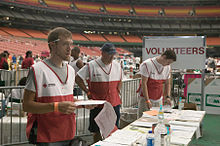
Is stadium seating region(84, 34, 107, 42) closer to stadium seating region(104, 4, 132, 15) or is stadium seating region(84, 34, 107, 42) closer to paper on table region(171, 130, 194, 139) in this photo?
stadium seating region(104, 4, 132, 15)

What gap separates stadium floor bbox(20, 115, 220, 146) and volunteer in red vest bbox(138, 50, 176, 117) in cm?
114

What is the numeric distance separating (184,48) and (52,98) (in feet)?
13.8

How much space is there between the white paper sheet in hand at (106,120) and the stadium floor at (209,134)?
7.23ft

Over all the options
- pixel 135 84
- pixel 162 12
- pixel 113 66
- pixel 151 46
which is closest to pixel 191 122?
pixel 113 66

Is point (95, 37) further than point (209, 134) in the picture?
Yes

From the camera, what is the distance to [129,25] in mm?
46969

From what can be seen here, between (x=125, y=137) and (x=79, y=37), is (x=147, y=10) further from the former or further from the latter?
(x=125, y=137)

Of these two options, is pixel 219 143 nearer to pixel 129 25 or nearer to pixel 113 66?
pixel 113 66

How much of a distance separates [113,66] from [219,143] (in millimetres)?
2753

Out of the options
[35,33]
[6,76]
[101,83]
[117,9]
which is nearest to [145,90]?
[101,83]

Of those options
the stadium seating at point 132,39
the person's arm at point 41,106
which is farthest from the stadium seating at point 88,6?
the person's arm at point 41,106

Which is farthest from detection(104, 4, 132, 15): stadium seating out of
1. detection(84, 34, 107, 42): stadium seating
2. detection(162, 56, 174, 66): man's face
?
detection(162, 56, 174, 66): man's face

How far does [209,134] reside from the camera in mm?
5320

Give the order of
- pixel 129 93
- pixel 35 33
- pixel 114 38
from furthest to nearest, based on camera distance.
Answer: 1. pixel 114 38
2. pixel 35 33
3. pixel 129 93
